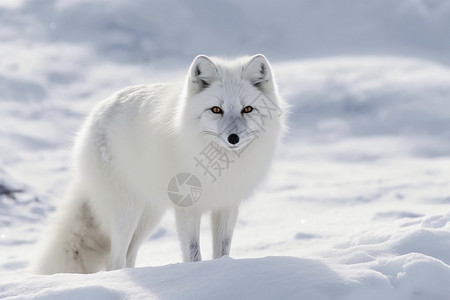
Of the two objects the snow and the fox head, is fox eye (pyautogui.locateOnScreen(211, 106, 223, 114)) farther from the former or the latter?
the snow

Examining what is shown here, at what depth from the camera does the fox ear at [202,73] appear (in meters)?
3.51

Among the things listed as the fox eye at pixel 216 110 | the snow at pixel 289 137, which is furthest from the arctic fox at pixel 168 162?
the snow at pixel 289 137

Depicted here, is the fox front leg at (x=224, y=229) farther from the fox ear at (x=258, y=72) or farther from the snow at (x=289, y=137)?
the fox ear at (x=258, y=72)

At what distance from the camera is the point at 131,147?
12.8ft

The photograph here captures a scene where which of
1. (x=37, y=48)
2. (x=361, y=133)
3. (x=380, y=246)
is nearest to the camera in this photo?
(x=380, y=246)

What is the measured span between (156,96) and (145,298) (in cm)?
184

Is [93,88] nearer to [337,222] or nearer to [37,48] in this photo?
[37,48]

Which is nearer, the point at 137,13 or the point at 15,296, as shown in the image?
the point at 15,296

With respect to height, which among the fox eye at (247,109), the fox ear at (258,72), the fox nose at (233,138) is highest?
the fox ear at (258,72)

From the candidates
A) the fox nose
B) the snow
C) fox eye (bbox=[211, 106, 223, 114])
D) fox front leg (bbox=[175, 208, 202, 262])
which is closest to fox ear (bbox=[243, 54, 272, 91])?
fox eye (bbox=[211, 106, 223, 114])

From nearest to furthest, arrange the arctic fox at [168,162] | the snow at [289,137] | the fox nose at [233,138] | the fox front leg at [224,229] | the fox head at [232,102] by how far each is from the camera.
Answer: the snow at [289,137] → the fox nose at [233,138] → the fox head at [232,102] → the arctic fox at [168,162] → the fox front leg at [224,229]

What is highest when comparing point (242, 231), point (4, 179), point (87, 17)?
point (87, 17)

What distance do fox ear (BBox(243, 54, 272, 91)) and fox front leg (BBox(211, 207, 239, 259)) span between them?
720mm

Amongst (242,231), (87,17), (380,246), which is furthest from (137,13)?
(380,246)
